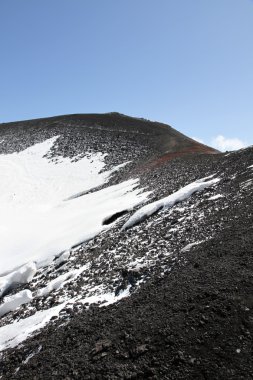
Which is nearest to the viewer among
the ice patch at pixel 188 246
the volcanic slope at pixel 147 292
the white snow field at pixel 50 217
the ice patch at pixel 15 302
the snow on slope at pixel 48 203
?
the volcanic slope at pixel 147 292

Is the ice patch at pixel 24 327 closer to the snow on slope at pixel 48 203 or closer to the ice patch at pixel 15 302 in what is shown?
the ice patch at pixel 15 302

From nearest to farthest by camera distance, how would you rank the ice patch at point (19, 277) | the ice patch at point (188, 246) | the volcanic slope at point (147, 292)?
the volcanic slope at point (147, 292), the ice patch at point (188, 246), the ice patch at point (19, 277)

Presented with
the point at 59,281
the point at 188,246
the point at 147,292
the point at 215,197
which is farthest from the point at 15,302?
the point at 215,197

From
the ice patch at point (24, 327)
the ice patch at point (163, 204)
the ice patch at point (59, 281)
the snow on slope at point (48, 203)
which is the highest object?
the snow on slope at point (48, 203)

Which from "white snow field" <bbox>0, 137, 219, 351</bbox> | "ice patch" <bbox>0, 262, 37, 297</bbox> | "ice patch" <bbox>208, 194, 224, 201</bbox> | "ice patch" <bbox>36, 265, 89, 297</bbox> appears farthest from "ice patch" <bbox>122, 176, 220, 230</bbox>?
"ice patch" <bbox>0, 262, 37, 297</bbox>

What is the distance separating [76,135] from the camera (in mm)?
58594

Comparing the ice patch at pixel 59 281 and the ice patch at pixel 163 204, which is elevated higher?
the ice patch at pixel 163 204

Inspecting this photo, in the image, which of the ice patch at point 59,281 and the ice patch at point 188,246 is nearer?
the ice patch at point 188,246

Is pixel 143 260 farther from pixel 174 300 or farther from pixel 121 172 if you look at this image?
pixel 121 172

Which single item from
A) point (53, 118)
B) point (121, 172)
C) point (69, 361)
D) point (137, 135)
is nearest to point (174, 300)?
point (69, 361)

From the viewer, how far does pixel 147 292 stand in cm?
994

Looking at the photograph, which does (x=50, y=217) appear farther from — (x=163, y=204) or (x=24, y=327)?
(x=24, y=327)

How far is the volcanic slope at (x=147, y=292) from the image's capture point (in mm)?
7383

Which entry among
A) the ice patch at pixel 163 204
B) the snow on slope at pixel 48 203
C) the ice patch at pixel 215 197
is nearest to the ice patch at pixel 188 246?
the ice patch at pixel 215 197
